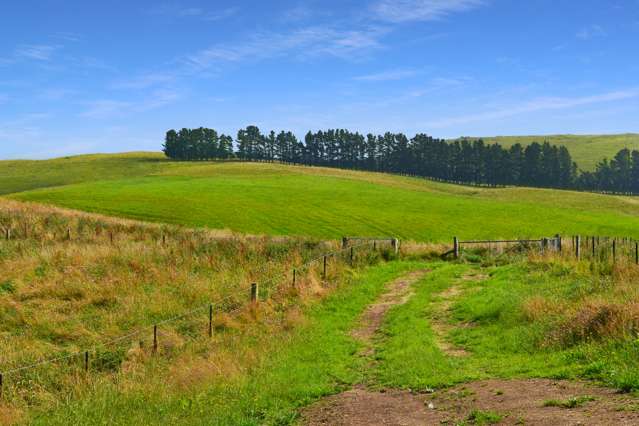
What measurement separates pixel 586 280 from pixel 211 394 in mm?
13271

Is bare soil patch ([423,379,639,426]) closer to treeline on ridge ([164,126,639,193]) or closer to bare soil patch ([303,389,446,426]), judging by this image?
bare soil patch ([303,389,446,426])

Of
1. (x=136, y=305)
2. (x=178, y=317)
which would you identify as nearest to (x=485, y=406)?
(x=178, y=317)

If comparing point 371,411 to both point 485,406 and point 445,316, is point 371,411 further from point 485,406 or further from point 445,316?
point 445,316

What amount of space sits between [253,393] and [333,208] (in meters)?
58.6

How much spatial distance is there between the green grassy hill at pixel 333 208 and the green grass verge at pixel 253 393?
127 ft

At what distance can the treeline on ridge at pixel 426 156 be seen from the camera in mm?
151375

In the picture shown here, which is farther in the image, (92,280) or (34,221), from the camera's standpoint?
(34,221)

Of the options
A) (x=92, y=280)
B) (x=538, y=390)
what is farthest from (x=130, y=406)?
(x=92, y=280)

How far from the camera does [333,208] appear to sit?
70000mm

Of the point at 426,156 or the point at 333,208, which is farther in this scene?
the point at 426,156

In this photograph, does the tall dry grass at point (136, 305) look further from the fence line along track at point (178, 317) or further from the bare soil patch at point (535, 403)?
the bare soil patch at point (535, 403)

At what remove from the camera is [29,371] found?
45.8ft

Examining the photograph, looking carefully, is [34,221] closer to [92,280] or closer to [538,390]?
[92,280]

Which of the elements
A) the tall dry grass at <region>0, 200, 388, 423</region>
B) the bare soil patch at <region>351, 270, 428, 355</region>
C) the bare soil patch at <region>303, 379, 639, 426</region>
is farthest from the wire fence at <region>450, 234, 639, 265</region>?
the bare soil patch at <region>303, 379, 639, 426</region>
